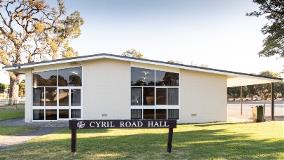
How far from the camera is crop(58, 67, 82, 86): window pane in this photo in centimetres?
2480

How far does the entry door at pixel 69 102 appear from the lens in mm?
24703

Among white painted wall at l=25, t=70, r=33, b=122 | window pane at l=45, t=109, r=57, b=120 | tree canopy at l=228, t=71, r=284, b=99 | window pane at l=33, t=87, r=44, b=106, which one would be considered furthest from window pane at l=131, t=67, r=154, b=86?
tree canopy at l=228, t=71, r=284, b=99

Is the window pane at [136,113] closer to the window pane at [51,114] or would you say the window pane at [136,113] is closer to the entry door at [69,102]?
the entry door at [69,102]

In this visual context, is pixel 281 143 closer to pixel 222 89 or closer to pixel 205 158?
pixel 205 158

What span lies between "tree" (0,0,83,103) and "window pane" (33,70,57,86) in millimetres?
19956

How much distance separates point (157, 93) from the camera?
24.9 metres

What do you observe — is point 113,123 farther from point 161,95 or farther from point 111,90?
point 161,95

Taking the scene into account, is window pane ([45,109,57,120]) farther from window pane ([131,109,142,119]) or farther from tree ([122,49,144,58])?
tree ([122,49,144,58])

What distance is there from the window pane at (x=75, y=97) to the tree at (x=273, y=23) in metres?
11.1

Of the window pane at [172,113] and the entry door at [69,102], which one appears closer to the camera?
the entry door at [69,102]

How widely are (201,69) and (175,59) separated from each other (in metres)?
60.4

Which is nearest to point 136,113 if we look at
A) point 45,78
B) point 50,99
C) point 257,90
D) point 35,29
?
point 50,99

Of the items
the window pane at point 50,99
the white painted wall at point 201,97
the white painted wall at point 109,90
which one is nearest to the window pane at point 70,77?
the white painted wall at point 109,90

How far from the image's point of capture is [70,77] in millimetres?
24859
